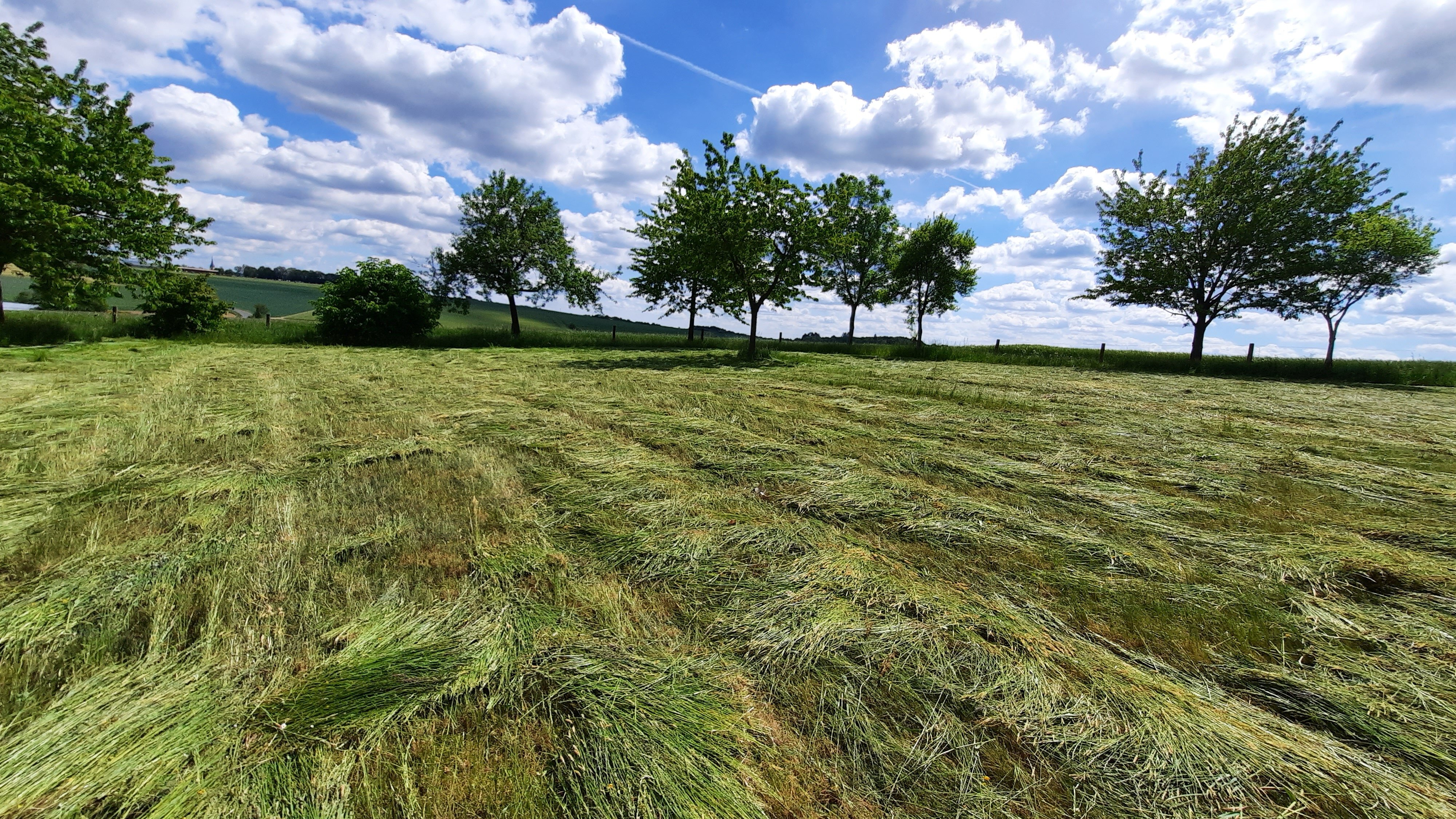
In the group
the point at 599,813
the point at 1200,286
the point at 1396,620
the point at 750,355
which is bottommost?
the point at 599,813

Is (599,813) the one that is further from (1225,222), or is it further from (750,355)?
(1225,222)

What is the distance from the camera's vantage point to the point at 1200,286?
22.8 metres

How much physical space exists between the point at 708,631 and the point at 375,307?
2471 centimetres

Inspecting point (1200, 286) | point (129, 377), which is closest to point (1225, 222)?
point (1200, 286)

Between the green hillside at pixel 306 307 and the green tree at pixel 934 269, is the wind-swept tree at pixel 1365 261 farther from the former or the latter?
the green hillside at pixel 306 307

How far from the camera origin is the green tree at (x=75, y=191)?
13.1 meters

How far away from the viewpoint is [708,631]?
85.7 inches

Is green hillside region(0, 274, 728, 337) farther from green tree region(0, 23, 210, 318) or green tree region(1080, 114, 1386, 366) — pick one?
green tree region(1080, 114, 1386, 366)

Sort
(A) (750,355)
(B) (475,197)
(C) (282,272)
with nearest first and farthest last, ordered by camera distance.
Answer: (A) (750,355) < (B) (475,197) < (C) (282,272)

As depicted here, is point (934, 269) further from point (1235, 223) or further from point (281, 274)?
point (281, 274)

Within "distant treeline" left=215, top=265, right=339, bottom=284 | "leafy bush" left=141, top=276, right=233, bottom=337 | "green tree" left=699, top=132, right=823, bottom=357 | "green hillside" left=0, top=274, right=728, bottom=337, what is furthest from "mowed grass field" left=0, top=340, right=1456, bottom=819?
"distant treeline" left=215, top=265, right=339, bottom=284

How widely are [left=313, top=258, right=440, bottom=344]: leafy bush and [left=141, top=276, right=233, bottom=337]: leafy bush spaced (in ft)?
11.0

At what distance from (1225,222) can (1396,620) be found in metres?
28.7

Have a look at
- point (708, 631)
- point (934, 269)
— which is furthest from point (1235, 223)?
point (708, 631)
